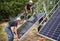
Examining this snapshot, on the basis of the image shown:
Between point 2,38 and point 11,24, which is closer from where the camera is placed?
point 11,24

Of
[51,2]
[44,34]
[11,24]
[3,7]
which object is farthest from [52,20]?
[3,7]

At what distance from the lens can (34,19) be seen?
10523 mm

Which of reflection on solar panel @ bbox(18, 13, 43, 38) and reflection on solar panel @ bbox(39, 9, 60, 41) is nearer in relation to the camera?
reflection on solar panel @ bbox(39, 9, 60, 41)

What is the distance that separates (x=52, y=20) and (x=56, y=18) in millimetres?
222

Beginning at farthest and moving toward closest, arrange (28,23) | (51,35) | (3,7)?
(3,7) → (28,23) → (51,35)

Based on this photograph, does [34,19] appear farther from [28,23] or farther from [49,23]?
[49,23]

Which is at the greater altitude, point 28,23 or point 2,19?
point 28,23

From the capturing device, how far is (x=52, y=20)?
9219mm

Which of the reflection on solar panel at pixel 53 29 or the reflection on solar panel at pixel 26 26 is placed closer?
the reflection on solar panel at pixel 53 29

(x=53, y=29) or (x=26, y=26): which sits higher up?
(x=53, y=29)

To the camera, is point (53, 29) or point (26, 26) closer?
point (53, 29)

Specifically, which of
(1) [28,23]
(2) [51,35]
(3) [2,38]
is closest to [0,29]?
(3) [2,38]

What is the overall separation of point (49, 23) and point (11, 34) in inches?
77.3

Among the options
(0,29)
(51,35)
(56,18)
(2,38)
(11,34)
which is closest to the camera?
(51,35)
